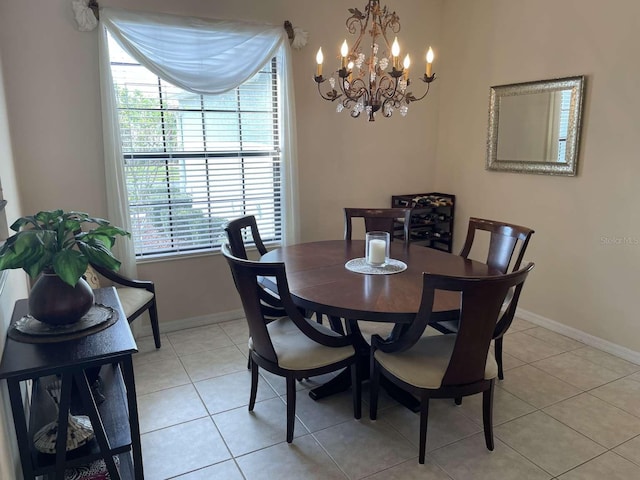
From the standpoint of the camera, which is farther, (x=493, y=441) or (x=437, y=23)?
(x=437, y=23)

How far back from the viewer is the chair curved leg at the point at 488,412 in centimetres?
218

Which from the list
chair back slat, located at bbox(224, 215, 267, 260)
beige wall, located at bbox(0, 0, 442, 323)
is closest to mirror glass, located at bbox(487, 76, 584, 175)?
beige wall, located at bbox(0, 0, 442, 323)

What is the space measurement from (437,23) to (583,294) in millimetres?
2779

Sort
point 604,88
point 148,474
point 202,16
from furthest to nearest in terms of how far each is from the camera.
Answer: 1. point 202,16
2. point 604,88
3. point 148,474

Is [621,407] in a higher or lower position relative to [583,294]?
lower

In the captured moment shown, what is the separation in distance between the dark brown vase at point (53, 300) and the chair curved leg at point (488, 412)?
1.83 meters

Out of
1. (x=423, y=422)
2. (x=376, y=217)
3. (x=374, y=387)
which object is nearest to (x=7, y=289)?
(x=374, y=387)

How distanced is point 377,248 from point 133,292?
1730 millimetres

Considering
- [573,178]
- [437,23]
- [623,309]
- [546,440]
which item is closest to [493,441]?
[546,440]

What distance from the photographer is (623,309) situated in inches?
125

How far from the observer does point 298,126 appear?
3.88m

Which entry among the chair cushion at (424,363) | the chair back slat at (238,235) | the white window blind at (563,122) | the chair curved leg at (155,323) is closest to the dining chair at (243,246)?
the chair back slat at (238,235)

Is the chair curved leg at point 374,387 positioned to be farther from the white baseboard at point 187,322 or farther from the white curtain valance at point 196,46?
the white curtain valance at point 196,46

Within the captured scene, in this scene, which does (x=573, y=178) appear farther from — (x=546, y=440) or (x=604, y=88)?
(x=546, y=440)
